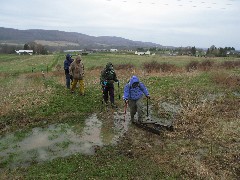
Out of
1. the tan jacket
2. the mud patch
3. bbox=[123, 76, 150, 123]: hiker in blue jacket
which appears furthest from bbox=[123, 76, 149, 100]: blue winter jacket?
the tan jacket

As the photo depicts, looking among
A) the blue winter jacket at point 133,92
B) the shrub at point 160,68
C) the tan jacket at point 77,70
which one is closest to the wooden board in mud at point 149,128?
the blue winter jacket at point 133,92

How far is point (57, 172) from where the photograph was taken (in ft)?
27.3

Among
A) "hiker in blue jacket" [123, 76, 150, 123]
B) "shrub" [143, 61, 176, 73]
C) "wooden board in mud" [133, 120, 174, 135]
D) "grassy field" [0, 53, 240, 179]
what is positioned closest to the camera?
"grassy field" [0, 53, 240, 179]

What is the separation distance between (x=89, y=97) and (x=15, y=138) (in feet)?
19.3

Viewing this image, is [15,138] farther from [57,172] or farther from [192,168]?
[192,168]

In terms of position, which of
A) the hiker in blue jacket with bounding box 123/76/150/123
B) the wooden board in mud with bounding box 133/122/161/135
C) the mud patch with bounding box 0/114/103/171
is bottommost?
the mud patch with bounding box 0/114/103/171

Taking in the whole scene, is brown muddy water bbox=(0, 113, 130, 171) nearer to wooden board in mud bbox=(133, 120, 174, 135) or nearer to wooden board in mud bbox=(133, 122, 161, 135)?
wooden board in mud bbox=(133, 122, 161, 135)

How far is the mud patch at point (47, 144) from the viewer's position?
369 inches

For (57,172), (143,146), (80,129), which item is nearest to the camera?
(57,172)

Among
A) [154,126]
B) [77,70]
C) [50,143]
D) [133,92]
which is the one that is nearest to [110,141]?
[154,126]

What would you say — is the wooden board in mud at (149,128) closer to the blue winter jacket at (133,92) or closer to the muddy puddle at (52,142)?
the muddy puddle at (52,142)

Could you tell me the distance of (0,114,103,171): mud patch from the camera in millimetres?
9360

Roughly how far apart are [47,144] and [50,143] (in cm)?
12

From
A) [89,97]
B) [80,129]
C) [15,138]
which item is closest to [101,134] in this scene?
[80,129]
